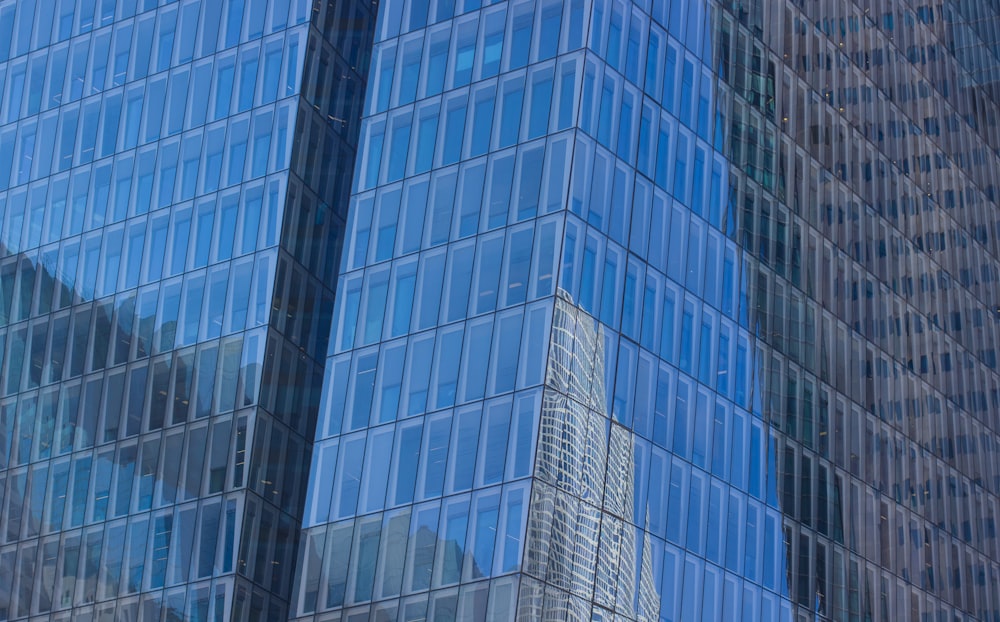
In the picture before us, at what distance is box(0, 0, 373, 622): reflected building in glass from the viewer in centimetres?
7288

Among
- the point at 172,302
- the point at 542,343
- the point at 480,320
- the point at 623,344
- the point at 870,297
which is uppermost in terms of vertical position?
the point at 870,297

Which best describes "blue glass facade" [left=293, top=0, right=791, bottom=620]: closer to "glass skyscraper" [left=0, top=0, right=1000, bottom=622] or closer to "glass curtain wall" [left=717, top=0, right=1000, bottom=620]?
"glass skyscraper" [left=0, top=0, right=1000, bottom=622]

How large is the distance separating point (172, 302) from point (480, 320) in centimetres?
1819

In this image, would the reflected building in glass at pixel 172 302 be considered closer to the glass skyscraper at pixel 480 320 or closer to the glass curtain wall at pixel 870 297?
the glass skyscraper at pixel 480 320

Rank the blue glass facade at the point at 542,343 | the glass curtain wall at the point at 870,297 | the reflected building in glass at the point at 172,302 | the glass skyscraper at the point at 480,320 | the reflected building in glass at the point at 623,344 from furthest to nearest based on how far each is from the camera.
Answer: the glass curtain wall at the point at 870,297, the reflected building in glass at the point at 172,302, the glass skyscraper at the point at 480,320, the reflected building in glass at the point at 623,344, the blue glass facade at the point at 542,343

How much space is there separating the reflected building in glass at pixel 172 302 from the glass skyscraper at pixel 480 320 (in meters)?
0.17

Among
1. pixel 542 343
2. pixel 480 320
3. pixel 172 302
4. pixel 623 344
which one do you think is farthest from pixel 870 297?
pixel 172 302

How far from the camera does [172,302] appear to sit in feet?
257

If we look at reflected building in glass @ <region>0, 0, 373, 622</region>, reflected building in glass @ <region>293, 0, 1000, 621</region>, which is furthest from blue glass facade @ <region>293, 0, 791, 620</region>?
reflected building in glass @ <region>0, 0, 373, 622</region>

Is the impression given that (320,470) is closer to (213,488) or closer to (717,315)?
(213,488)

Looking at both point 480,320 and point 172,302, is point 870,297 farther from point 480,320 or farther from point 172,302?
point 172,302

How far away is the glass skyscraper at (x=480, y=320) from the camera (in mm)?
64875

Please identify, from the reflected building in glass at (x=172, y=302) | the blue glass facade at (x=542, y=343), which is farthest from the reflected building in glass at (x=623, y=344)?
the reflected building in glass at (x=172, y=302)

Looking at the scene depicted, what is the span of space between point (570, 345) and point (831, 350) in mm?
20308
